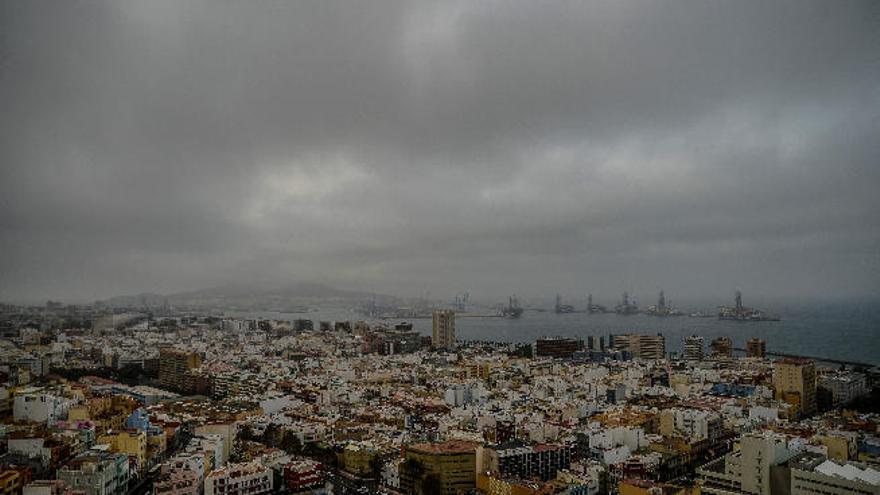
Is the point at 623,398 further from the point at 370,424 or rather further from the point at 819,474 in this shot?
the point at 819,474

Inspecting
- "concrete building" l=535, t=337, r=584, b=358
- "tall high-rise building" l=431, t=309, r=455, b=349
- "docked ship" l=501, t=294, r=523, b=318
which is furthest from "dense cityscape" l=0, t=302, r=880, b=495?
"docked ship" l=501, t=294, r=523, b=318

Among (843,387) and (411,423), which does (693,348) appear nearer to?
(843,387)

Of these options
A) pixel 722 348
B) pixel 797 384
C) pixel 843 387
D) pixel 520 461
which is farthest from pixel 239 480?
pixel 722 348

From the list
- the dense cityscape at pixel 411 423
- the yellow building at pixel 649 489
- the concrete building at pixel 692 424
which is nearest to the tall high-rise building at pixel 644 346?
the dense cityscape at pixel 411 423

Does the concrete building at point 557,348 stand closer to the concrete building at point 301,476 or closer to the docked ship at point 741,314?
the concrete building at point 301,476

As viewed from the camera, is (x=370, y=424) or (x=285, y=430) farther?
(x=370, y=424)

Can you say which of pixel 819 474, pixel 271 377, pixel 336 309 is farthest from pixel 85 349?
pixel 336 309
